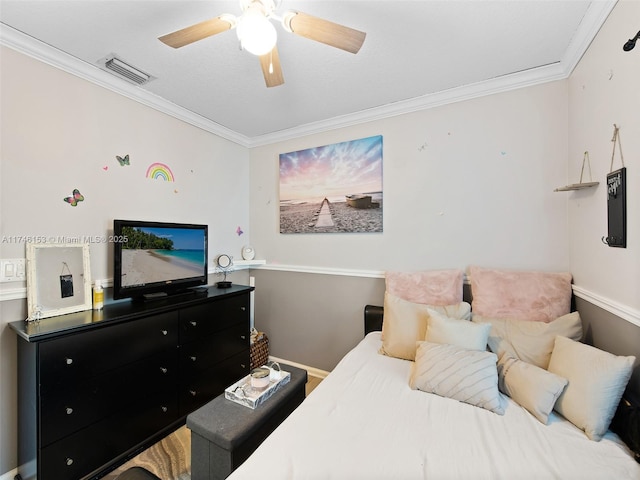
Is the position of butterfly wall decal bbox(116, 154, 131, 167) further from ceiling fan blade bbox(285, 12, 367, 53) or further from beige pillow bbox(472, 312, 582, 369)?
beige pillow bbox(472, 312, 582, 369)

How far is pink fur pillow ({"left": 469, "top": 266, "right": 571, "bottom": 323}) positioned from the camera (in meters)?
1.75

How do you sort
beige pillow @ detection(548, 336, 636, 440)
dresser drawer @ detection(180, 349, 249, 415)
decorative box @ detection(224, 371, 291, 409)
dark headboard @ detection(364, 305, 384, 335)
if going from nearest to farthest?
beige pillow @ detection(548, 336, 636, 440), decorative box @ detection(224, 371, 291, 409), dresser drawer @ detection(180, 349, 249, 415), dark headboard @ detection(364, 305, 384, 335)

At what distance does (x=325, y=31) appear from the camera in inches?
48.4

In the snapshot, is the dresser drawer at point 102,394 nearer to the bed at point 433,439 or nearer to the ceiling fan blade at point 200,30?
the bed at point 433,439

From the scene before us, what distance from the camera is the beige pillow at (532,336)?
152 centimetres

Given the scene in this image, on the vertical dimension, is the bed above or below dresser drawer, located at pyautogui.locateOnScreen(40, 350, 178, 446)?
above

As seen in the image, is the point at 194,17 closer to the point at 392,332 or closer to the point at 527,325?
the point at 392,332

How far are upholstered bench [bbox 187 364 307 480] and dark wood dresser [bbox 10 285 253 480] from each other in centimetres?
65

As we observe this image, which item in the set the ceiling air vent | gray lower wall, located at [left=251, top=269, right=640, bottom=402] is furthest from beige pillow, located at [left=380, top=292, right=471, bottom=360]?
the ceiling air vent

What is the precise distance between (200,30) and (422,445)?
2015 mm

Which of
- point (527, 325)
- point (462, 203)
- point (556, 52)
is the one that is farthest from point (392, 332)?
point (556, 52)

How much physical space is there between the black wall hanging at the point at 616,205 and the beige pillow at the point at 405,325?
2.79 feet

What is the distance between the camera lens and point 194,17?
4.91 feet

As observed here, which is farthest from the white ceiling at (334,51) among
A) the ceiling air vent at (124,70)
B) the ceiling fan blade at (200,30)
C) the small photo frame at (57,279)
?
the small photo frame at (57,279)
